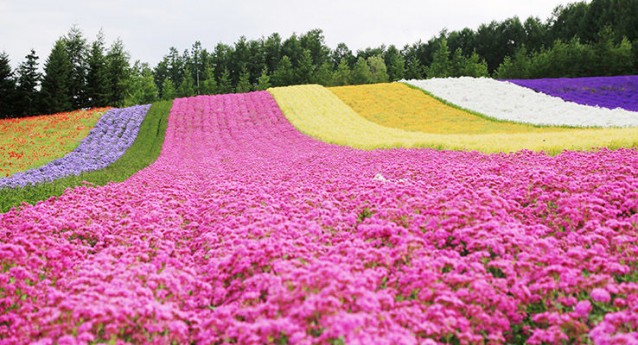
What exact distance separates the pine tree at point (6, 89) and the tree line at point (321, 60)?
103 millimetres

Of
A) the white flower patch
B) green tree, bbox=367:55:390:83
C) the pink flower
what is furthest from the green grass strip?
green tree, bbox=367:55:390:83

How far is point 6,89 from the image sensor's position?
6322cm

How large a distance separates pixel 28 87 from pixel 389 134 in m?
51.2

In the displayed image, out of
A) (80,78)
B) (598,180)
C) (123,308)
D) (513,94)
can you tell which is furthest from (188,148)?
(80,78)

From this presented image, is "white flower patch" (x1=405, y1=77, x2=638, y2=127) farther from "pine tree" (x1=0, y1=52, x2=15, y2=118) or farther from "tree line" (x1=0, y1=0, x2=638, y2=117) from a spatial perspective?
"pine tree" (x1=0, y1=52, x2=15, y2=118)

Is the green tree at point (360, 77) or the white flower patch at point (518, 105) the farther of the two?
the green tree at point (360, 77)

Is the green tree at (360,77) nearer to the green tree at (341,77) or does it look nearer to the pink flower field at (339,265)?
the green tree at (341,77)

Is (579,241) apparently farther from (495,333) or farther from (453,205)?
(495,333)

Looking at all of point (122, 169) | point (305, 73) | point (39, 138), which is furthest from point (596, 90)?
point (305, 73)

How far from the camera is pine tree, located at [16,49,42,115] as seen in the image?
64.2m

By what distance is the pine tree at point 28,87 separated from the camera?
6419cm

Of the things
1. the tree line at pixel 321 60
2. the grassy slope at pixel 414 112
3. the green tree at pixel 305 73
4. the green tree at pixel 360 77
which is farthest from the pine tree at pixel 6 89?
the green tree at pixel 360 77

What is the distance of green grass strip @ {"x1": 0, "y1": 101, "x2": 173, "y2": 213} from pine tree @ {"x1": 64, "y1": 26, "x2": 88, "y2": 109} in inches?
880

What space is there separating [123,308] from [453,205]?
548 cm
